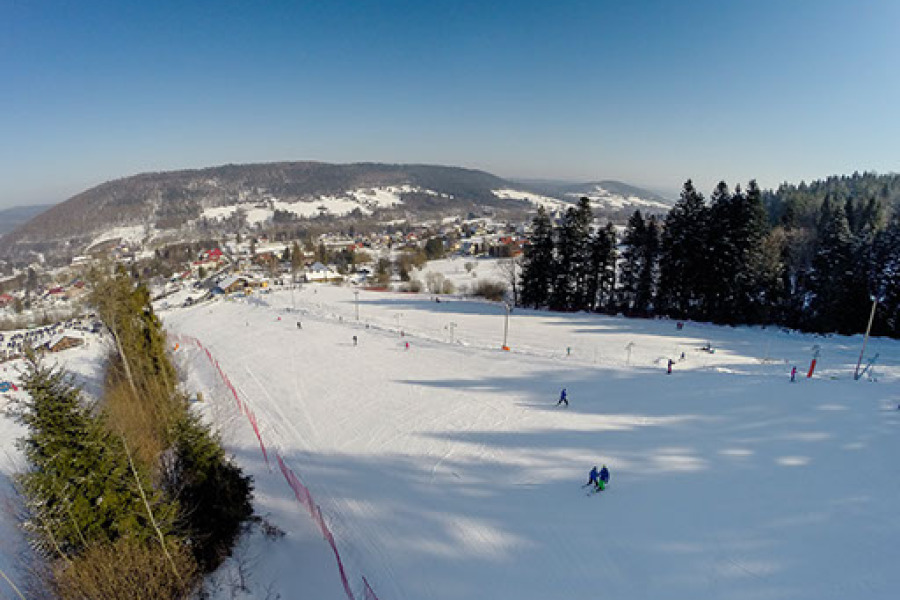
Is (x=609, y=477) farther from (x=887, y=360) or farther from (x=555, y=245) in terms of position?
(x=555, y=245)

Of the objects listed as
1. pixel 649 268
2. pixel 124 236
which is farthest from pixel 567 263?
pixel 124 236

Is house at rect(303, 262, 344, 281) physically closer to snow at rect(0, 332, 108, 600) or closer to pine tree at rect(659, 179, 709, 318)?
snow at rect(0, 332, 108, 600)

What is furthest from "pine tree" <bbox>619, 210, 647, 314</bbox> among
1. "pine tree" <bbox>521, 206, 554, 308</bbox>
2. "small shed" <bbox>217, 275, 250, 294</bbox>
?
"small shed" <bbox>217, 275, 250, 294</bbox>

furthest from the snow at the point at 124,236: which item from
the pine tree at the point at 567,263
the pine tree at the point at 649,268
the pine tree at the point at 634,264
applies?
the pine tree at the point at 649,268

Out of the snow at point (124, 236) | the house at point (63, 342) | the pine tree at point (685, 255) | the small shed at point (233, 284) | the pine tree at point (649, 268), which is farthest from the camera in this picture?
the snow at point (124, 236)

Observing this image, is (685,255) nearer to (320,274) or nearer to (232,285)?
(320,274)

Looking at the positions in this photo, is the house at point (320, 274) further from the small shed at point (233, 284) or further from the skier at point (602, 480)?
the skier at point (602, 480)

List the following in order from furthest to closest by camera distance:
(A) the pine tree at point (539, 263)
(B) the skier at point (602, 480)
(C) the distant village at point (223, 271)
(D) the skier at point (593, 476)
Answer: (C) the distant village at point (223, 271) → (A) the pine tree at point (539, 263) → (D) the skier at point (593, 476) → (B) the skier at point (602, 480)
